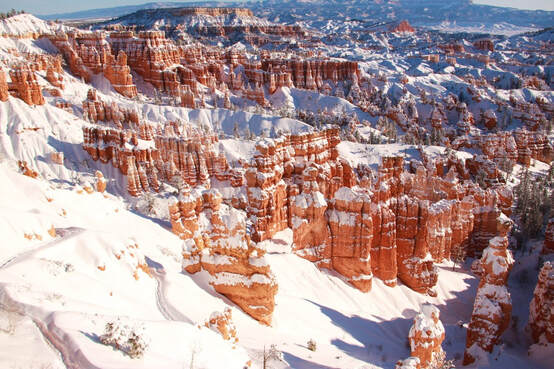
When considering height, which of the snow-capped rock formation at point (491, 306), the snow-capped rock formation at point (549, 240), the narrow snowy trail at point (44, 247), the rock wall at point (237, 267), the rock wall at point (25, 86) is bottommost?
the snow-capped rock formation at point (549, 240)

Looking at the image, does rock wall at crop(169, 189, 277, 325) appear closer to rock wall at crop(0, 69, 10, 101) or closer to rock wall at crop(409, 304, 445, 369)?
rock wall at crop(409, 304, 445, 369)

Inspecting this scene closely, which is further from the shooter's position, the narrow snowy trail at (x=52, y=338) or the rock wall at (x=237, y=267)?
the rock wall at (x=237, y=267)

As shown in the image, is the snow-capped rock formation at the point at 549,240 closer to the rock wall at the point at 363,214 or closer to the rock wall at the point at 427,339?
the rock wall at the point at 363,214

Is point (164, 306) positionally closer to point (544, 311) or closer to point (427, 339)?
point (427, 339)

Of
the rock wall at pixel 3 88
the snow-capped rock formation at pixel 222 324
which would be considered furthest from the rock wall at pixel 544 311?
the rock wall at pixel 3 88

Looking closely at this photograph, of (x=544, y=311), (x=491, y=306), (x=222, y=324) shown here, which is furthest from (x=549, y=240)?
(x=222, y=324)

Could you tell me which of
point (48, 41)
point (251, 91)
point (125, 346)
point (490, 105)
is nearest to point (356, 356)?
point (125, 346)
